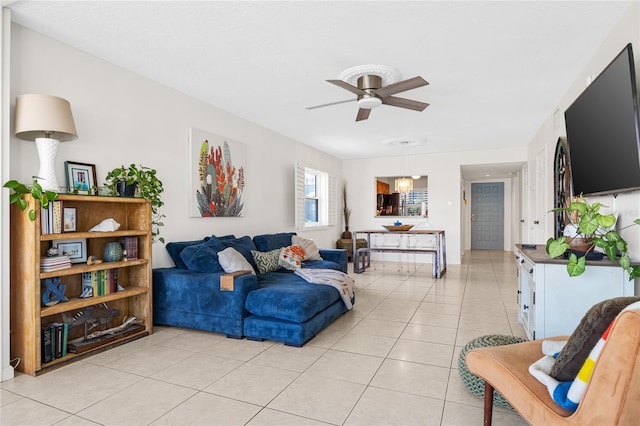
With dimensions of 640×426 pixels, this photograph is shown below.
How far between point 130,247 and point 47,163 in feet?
3.16

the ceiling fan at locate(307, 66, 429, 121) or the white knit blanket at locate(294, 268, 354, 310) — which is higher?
the ceiling fan at locate(307, 66, 429, 121)

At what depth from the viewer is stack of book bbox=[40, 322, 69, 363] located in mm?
2559

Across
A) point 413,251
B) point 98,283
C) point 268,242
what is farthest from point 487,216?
point 98,283

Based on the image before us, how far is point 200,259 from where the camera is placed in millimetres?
3512

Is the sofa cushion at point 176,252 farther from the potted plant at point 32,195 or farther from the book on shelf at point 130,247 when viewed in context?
the potted plant at point 32,195

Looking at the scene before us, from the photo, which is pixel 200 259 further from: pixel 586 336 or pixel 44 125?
pixel 586 336

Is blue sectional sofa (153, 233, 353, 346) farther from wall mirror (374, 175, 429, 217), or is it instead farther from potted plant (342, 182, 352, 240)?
wall mirror (374, 175, 429, 217)

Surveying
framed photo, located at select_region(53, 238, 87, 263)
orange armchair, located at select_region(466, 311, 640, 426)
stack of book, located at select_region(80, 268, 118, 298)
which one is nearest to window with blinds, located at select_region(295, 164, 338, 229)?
stack of book, located at select_region(80, 268, 118, 298)

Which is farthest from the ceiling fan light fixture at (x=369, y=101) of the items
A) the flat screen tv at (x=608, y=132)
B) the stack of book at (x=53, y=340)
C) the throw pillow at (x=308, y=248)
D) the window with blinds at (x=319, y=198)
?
the window with blinds at (x=319, y=198)

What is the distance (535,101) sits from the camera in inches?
176

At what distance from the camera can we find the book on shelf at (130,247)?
10.7 ft

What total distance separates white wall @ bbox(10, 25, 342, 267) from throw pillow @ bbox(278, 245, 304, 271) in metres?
0.83

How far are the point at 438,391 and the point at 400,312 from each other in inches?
72.2

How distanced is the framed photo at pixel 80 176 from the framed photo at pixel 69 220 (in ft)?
0.53
